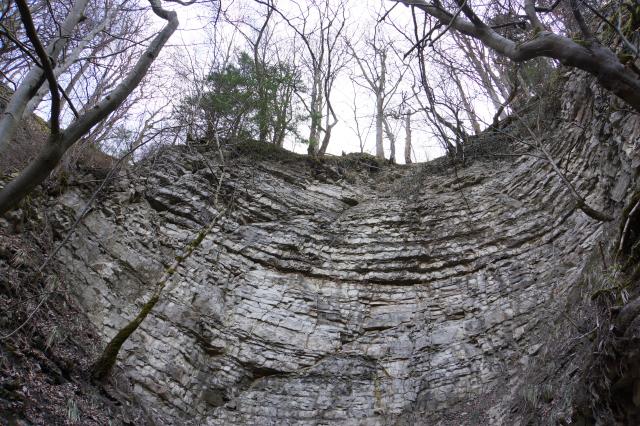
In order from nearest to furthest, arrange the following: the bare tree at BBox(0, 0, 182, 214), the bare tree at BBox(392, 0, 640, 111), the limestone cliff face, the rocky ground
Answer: the bare tree at BBox(0, 0, 182, 214) → the bare tree at BBox(392, 0, 640, 111) → the rocky ground → the limestone cliff face

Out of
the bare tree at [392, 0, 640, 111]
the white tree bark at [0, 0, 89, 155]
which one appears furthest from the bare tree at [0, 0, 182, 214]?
the bare tree at [392, 0, 640, 111]

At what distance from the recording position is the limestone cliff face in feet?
22.0

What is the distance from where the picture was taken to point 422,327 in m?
7.81

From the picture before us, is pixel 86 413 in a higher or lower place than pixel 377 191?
lower

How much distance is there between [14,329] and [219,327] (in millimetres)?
3273

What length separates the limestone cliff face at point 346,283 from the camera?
6719 mm

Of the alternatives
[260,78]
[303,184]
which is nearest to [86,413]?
[303,184]

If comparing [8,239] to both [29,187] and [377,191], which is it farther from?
[377,191]

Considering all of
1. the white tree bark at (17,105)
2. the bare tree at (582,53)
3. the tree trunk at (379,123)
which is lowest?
the white tree bark at (17,105)

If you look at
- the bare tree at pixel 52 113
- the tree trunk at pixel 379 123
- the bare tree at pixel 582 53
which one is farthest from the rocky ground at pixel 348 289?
the tree trunk at pixel 379 123

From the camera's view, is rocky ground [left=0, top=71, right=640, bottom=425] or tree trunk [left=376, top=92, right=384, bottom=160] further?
tree trunk [left=376, top=92, right=384, bottom=160]

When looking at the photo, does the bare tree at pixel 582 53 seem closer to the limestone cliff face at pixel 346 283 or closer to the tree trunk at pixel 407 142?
the limestone cliff face at pixel 346 283

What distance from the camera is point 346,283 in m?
8.64

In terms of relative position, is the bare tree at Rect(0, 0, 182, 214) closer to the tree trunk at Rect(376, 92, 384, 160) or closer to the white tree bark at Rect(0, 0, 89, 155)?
the white tree bark at Rect(0, 0, 89, 155)
